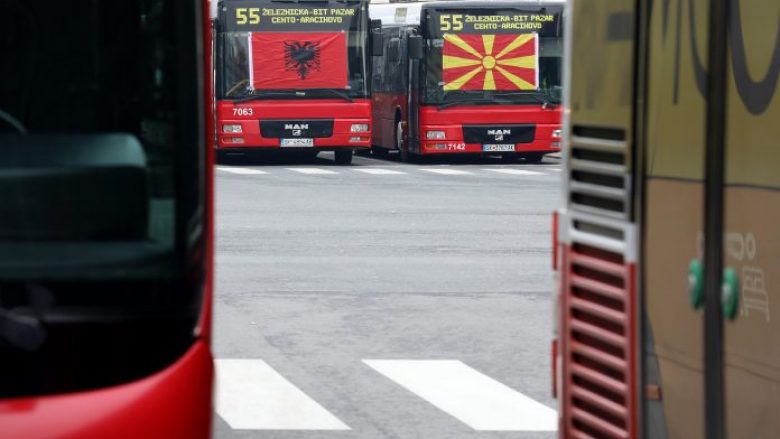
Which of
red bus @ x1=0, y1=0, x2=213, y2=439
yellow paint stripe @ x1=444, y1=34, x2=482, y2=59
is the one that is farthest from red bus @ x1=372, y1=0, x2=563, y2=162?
red bus @ x1=0, y1=0, x2=213, y2=439

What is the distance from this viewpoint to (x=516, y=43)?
116 feet

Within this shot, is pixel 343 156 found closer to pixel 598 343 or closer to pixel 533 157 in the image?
pixel 533 157

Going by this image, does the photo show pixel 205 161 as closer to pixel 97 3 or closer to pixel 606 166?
pixel 97 3

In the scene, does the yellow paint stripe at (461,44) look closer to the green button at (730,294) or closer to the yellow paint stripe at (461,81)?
the yellow paint stripe at (461,81)

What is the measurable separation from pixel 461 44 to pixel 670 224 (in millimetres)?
30490

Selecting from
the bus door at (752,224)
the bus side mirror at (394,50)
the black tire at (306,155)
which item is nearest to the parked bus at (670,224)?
the bus door at (752,224)

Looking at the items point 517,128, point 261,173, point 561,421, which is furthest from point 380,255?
point 517,128

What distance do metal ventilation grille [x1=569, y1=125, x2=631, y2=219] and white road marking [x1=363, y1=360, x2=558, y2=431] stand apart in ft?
10.4

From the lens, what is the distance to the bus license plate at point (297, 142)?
113ft

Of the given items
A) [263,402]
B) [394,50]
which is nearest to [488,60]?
[394,50]

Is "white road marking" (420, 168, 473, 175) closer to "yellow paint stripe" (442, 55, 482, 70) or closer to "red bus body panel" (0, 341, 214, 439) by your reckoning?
"yellow paint stripe" (442, 55, 482, 70)

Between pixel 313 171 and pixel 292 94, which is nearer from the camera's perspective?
pixel 313 171

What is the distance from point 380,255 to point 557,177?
14.1m

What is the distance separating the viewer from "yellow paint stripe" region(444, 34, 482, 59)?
35312 millimetres
